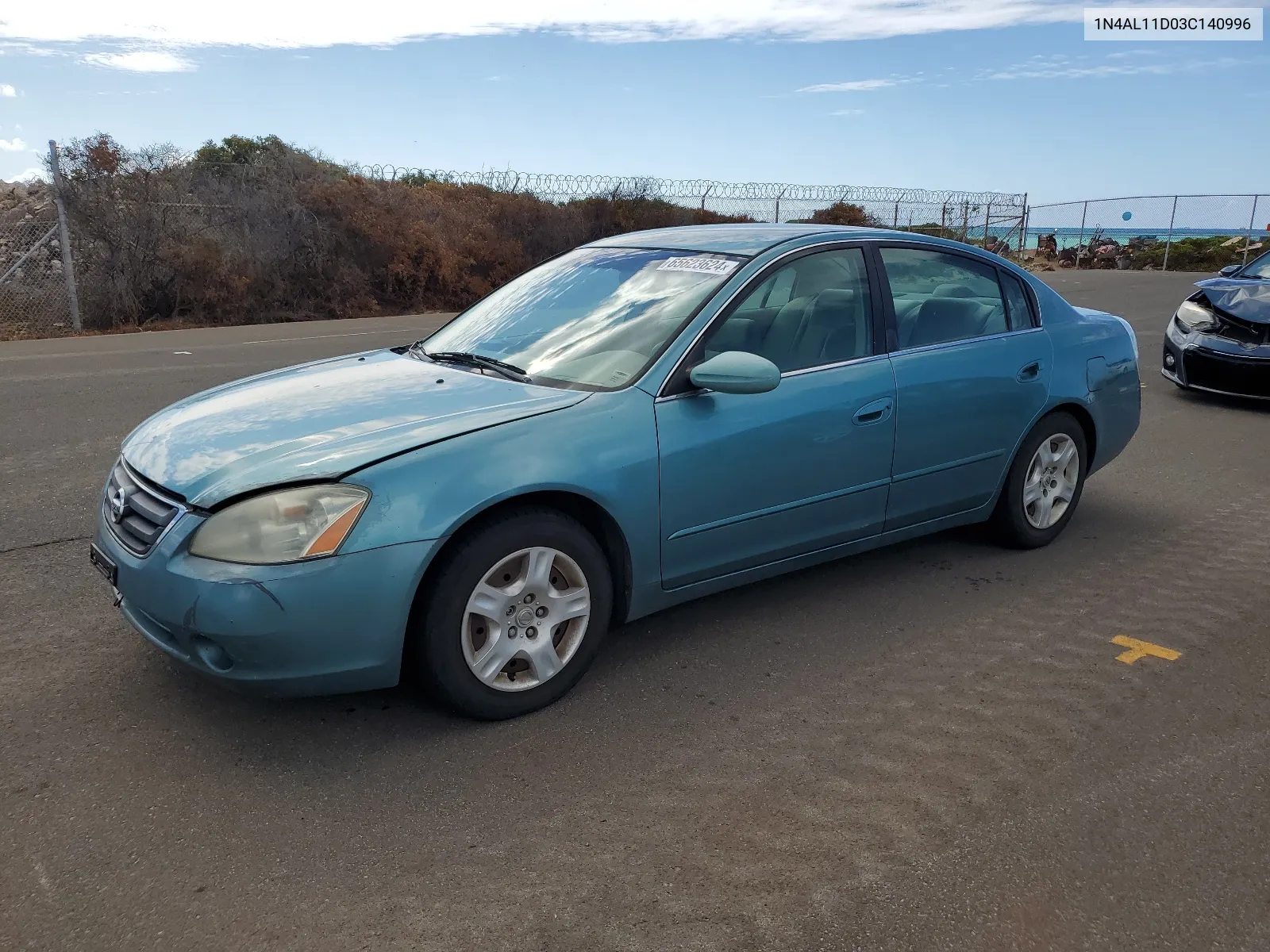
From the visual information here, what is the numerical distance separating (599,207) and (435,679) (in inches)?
870

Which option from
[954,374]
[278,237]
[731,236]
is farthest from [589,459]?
[278,237]

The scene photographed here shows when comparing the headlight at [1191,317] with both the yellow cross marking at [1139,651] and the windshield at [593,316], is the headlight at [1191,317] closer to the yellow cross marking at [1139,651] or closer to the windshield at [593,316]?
the yellow cross marking at [1139,651]

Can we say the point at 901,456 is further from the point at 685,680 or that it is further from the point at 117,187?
the point at 117,187

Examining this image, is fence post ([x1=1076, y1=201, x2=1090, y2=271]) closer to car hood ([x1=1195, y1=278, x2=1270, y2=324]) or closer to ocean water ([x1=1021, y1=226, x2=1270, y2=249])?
ocean water ([x1=1021, y1=226, x2=1270, y2=249])

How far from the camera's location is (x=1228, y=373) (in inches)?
354

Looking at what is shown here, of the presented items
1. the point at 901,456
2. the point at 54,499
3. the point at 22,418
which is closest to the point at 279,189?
the point at 22,418

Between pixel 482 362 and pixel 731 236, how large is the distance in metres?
1.24

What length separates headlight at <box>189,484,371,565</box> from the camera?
301 centimetres

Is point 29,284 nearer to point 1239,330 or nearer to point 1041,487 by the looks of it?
point 1041,487

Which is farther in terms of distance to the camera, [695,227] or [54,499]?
[54,499]

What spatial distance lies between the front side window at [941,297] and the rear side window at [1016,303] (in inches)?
1.8

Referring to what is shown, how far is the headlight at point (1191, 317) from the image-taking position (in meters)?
9.31

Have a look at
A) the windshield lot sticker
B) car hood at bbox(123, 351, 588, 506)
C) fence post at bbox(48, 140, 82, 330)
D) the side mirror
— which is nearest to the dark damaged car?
the windshield lot sticker

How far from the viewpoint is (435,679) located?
3.25 metres
